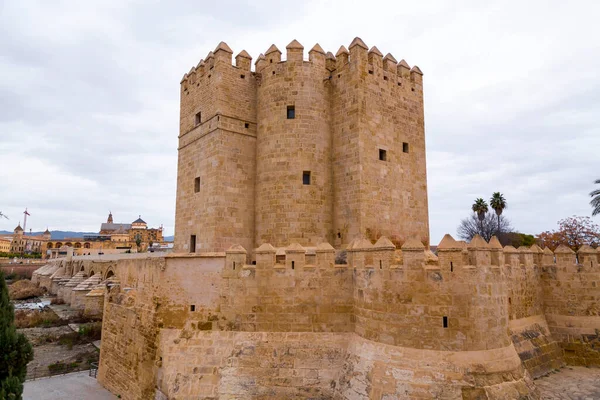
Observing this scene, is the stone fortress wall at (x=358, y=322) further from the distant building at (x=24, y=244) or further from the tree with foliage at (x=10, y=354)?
the distant building at (x=24, y=244)

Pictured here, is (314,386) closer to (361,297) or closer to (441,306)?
(361,297)

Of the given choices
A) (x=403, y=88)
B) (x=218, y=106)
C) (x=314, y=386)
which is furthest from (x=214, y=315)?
(x=403, y=88)

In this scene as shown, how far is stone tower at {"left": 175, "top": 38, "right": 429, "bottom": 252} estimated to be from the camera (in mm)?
13273

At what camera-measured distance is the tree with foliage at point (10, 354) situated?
748 cm

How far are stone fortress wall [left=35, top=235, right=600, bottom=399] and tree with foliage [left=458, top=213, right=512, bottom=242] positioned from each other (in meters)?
30.0

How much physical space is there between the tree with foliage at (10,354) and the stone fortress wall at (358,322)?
133 inches

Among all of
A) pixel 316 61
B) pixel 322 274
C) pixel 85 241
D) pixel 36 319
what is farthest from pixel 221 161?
pixel 85 241

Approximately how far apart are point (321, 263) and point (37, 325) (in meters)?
24.0

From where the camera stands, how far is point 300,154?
1345 centimetres

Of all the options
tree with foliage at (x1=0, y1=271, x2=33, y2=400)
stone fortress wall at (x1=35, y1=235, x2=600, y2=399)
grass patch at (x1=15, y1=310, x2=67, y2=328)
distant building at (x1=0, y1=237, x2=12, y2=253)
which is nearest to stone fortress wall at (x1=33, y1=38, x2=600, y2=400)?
stone fortress wall at (x1=35, y1=235, x2=600, y2=399)

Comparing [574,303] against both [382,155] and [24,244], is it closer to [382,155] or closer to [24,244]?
[382,155]

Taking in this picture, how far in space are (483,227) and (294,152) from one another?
119ft

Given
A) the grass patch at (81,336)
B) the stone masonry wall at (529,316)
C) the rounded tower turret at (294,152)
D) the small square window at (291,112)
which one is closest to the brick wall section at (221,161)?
the rounded tower turret at (294,152)

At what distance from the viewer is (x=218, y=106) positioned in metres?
13.8
